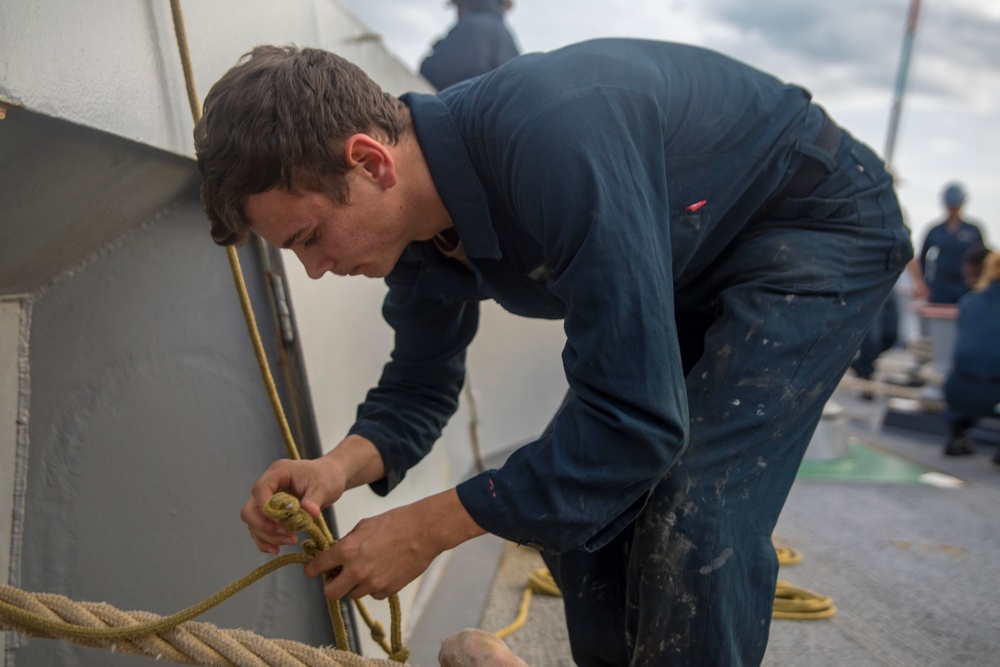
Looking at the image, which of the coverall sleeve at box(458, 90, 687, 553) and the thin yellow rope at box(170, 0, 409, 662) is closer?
the coverall sleeve at box(458, 90, 687, 553)

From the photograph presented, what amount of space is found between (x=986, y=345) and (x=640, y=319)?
3418 mm

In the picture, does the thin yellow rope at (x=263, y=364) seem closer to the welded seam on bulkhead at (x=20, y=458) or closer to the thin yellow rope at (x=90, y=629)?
the thin yellow rope at (x=90, y=629)

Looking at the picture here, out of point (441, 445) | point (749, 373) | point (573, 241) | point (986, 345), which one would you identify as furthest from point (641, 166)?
point (986, 345)

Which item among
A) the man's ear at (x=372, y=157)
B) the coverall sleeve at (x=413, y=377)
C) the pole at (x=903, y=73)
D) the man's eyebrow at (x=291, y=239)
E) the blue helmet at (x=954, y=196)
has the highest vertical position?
the pole at (x=903, y=73)

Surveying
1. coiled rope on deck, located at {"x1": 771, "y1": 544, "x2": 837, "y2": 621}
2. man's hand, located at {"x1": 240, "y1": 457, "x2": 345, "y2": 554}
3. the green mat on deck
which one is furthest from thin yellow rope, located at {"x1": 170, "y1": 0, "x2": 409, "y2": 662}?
the green mat on deck

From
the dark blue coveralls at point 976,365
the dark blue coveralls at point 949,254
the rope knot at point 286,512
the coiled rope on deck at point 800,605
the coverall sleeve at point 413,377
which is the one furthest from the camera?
the dark blue coveralls at point 949,254

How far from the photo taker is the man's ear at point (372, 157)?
0.99 metres

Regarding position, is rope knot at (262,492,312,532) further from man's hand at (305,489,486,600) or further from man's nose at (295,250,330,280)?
man's nose at (295,250,330,280)

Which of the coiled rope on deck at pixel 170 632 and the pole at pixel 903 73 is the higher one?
the pole at pixel 903 73

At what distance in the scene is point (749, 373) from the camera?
1.14 meters

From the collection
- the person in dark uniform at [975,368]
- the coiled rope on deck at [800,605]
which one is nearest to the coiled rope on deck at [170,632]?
the coiled rope on deck at [800,605]

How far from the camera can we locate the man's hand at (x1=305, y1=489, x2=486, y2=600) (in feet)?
3.25

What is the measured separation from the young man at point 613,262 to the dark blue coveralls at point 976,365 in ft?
9.35

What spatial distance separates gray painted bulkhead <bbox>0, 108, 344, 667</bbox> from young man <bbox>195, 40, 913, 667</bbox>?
30cm
